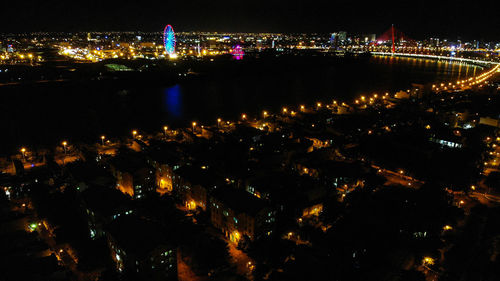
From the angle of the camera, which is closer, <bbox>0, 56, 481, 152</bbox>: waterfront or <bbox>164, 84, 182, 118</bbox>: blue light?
<bbox>0, 56, 481, 152</bbox>: waterfront

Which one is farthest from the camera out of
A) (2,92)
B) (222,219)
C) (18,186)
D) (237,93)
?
(237,93)

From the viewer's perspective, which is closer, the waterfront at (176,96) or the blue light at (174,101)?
the waterfront at (176,96)

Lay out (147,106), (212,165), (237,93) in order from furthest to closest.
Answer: (237,93) → (147,106) → (212,165)

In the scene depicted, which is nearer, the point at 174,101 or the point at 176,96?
the point at 174,101

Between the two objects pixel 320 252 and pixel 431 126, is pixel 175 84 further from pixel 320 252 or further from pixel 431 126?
pixel 320 252

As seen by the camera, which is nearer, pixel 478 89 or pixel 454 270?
pixel 454 270

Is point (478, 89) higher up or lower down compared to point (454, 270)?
higher up

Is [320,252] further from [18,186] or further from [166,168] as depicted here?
[18,186]

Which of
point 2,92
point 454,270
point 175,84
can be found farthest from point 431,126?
point 2,92
